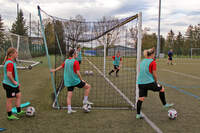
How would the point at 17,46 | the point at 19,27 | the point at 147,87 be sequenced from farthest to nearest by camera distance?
1. the point at 19,27
2. the point at 17,46
3. the point at 147,87

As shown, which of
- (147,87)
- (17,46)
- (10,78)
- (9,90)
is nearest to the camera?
(10,78)

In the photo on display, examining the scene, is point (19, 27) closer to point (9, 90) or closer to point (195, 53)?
point (195, 53)

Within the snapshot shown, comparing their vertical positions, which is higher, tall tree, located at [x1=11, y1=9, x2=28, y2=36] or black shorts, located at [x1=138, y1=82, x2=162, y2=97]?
tall tree, located at [x1=11, y1=9, x2=28, y2=36]

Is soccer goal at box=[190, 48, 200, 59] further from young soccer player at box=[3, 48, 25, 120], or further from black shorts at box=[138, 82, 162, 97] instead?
young soccer player at box=[3, 48, 25, 120]

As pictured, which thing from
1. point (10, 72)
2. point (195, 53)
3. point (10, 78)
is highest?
point (195, 53)

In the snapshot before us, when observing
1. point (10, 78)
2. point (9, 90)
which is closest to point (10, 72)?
point (10, 78)

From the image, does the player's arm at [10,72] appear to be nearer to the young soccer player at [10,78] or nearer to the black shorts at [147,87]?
the young soccer player at [10,78]

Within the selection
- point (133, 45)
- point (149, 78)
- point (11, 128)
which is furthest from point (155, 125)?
point (11, 128)

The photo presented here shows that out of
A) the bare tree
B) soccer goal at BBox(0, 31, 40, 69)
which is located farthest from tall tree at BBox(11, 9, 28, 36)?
the bare tree

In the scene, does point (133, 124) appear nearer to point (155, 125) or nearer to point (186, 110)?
point (155, 125)

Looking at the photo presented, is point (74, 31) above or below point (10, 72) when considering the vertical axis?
above

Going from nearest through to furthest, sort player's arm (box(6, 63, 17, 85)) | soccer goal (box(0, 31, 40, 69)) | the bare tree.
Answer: player's arm (box(6, 63, 17, 85))
the bare tree
soccer goal (box(0, 31, 40, 69))

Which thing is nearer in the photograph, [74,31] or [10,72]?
[10,72]

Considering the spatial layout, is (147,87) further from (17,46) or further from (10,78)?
(17,46)
